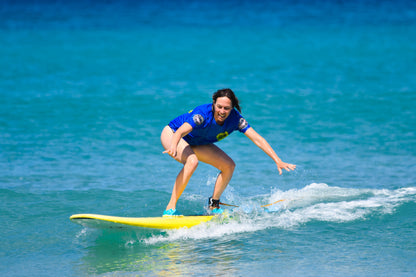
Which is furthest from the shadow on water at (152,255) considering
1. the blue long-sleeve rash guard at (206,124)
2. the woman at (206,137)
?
the blue long-sleeve rash guard at (206,124)

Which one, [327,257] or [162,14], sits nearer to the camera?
[327,257]

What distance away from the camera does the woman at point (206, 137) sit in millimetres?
6609

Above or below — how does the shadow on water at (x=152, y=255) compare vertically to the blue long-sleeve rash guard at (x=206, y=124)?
below

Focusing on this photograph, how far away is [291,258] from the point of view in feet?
19.2

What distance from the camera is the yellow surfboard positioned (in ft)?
20.2

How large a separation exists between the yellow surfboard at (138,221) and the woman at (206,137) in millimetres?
182

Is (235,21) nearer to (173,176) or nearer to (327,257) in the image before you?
(173,176)

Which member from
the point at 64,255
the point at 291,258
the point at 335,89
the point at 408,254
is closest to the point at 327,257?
the point at 291,258

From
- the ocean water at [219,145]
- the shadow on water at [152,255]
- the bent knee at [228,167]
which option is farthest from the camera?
the bent knee at [228,167]

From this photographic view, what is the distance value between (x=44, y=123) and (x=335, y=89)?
8362mm

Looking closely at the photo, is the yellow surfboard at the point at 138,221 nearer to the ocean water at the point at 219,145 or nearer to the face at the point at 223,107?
the ocean water at the point at 219,145

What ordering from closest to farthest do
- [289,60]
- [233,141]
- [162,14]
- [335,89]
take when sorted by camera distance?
1. [233,141]
2. [335,89]
3. [289,60]
4. [162,14]

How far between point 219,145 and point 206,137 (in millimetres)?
4927

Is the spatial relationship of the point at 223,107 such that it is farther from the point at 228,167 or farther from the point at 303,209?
the point at 303,209
